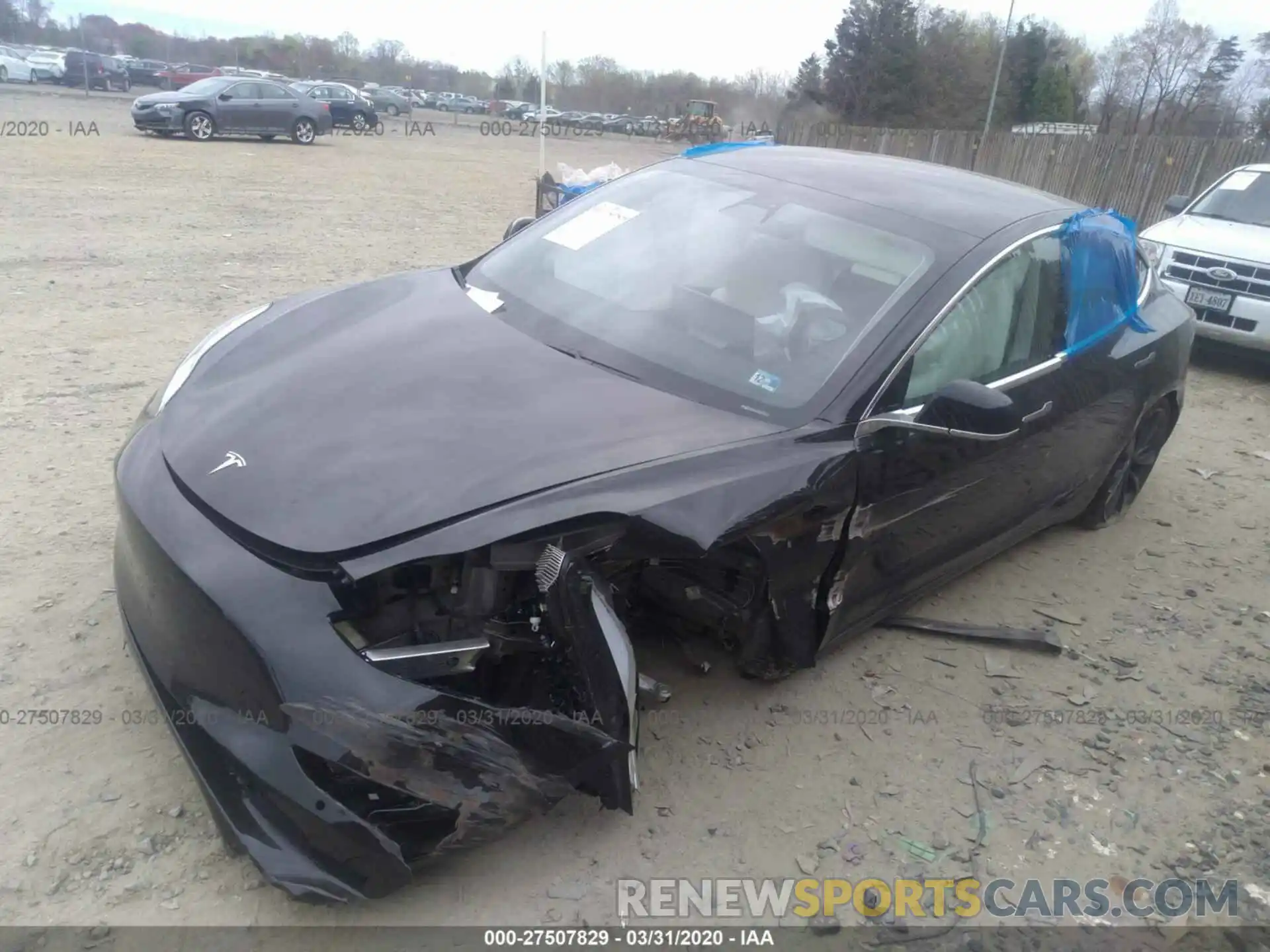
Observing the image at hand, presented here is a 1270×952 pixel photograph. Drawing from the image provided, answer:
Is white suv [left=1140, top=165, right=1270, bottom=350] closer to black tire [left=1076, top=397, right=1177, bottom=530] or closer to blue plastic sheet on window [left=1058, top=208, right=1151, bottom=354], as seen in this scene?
black tire [left=1076, top=397, right=1177, bottom=530]

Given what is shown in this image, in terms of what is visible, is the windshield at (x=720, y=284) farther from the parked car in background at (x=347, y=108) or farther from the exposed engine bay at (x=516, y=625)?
the parked car in background at (x=347, y=108)

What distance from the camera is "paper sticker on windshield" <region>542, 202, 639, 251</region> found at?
345 centimetres

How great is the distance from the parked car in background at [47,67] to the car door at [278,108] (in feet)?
70.9

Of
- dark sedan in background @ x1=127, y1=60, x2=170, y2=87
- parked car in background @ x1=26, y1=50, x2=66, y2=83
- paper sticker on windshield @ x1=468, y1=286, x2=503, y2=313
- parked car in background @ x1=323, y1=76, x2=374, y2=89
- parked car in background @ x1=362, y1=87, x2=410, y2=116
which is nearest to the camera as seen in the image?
paper sticker on windshield @ x1=468, y1=286, x2=503, y2=313

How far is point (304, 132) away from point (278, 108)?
962 mm

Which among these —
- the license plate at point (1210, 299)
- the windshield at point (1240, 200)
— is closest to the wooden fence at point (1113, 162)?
the windshield at point (1240, 200)

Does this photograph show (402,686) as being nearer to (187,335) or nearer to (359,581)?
(359,581)

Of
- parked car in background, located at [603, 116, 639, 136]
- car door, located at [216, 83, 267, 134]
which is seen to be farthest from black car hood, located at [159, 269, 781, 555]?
parked car in background, located at [603, 116, 639, 136]

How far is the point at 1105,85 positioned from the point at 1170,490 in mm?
47325

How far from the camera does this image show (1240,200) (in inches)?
317

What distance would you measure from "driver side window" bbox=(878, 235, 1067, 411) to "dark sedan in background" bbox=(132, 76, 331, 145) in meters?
A: 18.9

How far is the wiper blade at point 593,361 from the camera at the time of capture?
2.71 meters

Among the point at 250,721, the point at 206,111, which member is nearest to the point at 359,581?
the point at 250,721

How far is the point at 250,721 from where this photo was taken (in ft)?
6.42
